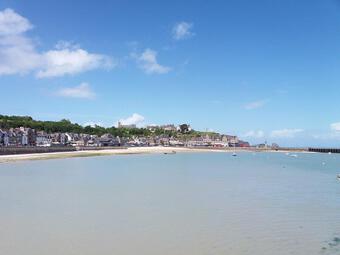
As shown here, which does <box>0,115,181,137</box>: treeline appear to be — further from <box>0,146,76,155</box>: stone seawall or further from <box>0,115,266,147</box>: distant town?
<box>0,146,76,155</box>: stone seawall

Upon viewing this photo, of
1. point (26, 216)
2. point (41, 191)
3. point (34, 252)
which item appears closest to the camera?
point (34, 252)

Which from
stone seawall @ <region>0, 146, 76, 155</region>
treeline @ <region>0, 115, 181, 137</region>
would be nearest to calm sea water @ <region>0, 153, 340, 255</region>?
stone seawall @ <region>0, 146, 76, 155</region>

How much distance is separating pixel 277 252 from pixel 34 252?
6.74m

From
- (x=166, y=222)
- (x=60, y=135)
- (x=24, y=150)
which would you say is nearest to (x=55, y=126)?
(x=60, y=135)

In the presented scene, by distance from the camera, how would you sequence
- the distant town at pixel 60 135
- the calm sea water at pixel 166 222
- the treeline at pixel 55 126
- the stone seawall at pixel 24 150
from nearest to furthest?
the calm sea water at pixel 166 222 → the stone seawall at pixel 24 150 → the distant town at pixel 60 135 → the treeline at pixel 55 126

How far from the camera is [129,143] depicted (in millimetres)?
180375

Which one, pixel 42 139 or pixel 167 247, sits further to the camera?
pixel 42 139

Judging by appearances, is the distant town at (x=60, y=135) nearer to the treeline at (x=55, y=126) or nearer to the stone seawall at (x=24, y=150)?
the treeline at (x=55, y=126)

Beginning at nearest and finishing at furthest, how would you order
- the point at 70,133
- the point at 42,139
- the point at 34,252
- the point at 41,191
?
1. the point at 34,252
2. the point at 41,191
3. the point at 42,139
4. the point at 70,133

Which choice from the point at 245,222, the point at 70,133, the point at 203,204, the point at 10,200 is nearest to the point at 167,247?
the point at 245,222

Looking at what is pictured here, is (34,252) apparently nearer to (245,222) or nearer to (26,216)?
(26,216)

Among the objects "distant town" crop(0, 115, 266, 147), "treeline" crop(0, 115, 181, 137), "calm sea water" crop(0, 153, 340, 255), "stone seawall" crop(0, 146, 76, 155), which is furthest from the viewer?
"treeline" crop(0, 115, 181, 137)

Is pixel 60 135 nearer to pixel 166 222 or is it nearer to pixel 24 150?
pixel 24 150

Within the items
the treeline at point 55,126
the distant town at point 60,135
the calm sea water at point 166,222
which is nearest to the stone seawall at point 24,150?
the distant town at point 60,135
